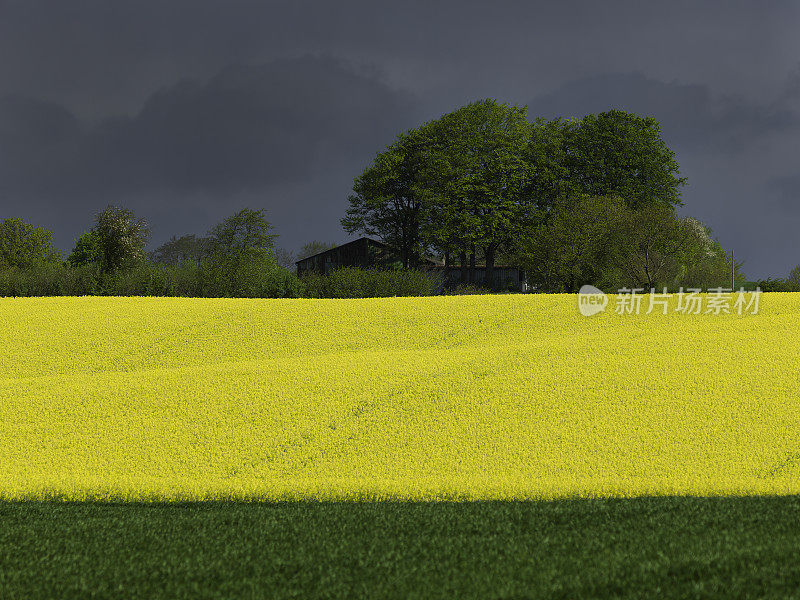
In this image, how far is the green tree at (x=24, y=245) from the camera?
39.8m

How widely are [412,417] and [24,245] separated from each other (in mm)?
43997

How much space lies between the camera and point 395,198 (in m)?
39.4

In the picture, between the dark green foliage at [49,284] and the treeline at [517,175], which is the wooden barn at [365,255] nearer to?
the treeline at [517,175]

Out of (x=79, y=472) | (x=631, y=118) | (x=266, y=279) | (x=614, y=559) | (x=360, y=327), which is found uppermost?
(x=631, y=118)

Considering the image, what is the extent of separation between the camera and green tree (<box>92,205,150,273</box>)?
25219 mm

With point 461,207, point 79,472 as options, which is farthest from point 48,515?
point 461,207

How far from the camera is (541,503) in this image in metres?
4.64

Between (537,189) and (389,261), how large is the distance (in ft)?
37.0

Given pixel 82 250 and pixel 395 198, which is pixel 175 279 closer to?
pixel 395 198

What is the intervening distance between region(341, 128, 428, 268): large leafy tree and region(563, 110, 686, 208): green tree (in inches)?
398

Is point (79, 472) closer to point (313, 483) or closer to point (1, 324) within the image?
point (313, 483)

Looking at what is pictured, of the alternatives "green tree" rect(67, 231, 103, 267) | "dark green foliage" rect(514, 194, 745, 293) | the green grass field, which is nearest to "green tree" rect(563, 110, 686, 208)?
"dark green foliage" rect(514, 194, 745, 293)

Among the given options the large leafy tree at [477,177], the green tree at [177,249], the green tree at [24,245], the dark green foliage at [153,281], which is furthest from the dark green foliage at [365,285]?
the green tree at [177,249]

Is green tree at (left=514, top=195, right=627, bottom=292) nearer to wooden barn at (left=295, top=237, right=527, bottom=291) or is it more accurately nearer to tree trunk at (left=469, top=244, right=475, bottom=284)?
tree trunk at (left=469, top=244, right=475, bottom=284)
